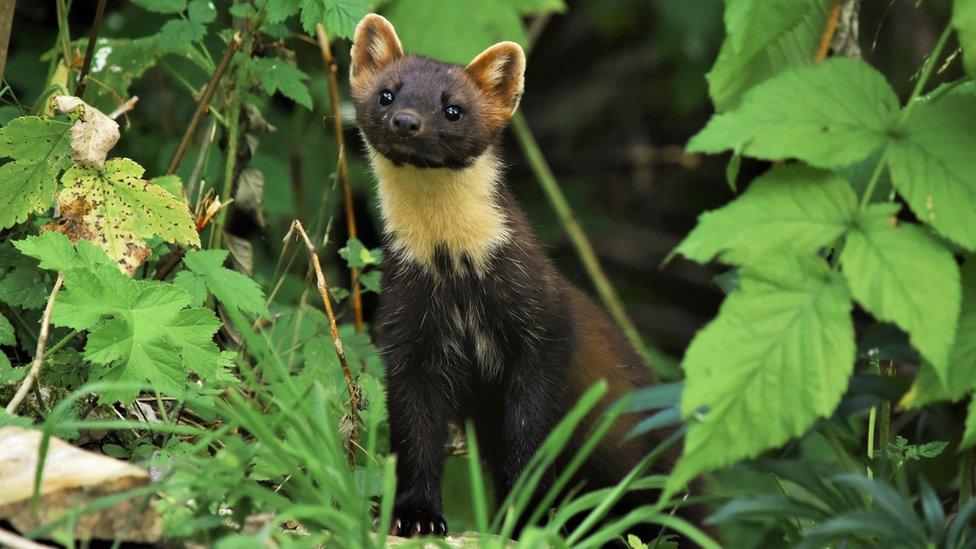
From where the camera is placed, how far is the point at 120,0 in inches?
312

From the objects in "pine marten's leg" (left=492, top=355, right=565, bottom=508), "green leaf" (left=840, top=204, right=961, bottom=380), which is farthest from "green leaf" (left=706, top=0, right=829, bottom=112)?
"pine marten's leg" (left=492, top=355, right=565, bottom=508)

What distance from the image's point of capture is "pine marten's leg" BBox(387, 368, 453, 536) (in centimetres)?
462

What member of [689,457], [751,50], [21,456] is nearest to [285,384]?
[21,456]

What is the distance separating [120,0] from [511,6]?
2.62 m

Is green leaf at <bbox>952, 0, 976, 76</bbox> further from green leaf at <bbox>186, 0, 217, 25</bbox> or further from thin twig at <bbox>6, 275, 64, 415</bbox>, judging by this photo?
green leaf at <bbox>186, 0, 217, 25</bbox>

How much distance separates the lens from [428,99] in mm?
4883

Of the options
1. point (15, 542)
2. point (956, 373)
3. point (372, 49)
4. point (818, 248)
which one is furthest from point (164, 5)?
point (956, 373)

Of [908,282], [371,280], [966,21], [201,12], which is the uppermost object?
[966,21]

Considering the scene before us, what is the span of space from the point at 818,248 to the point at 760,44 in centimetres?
66

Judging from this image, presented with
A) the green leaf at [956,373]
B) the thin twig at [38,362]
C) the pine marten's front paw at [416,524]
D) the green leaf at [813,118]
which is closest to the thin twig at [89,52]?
the thin twig at [38,362]

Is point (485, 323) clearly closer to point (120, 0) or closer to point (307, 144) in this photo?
point (307, 144)

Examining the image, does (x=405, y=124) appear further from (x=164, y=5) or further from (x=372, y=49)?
(x=164, y=5)

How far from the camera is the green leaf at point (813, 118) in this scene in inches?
132

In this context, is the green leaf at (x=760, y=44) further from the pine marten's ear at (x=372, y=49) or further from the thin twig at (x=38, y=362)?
the thin twig at (x=38, y=362)
